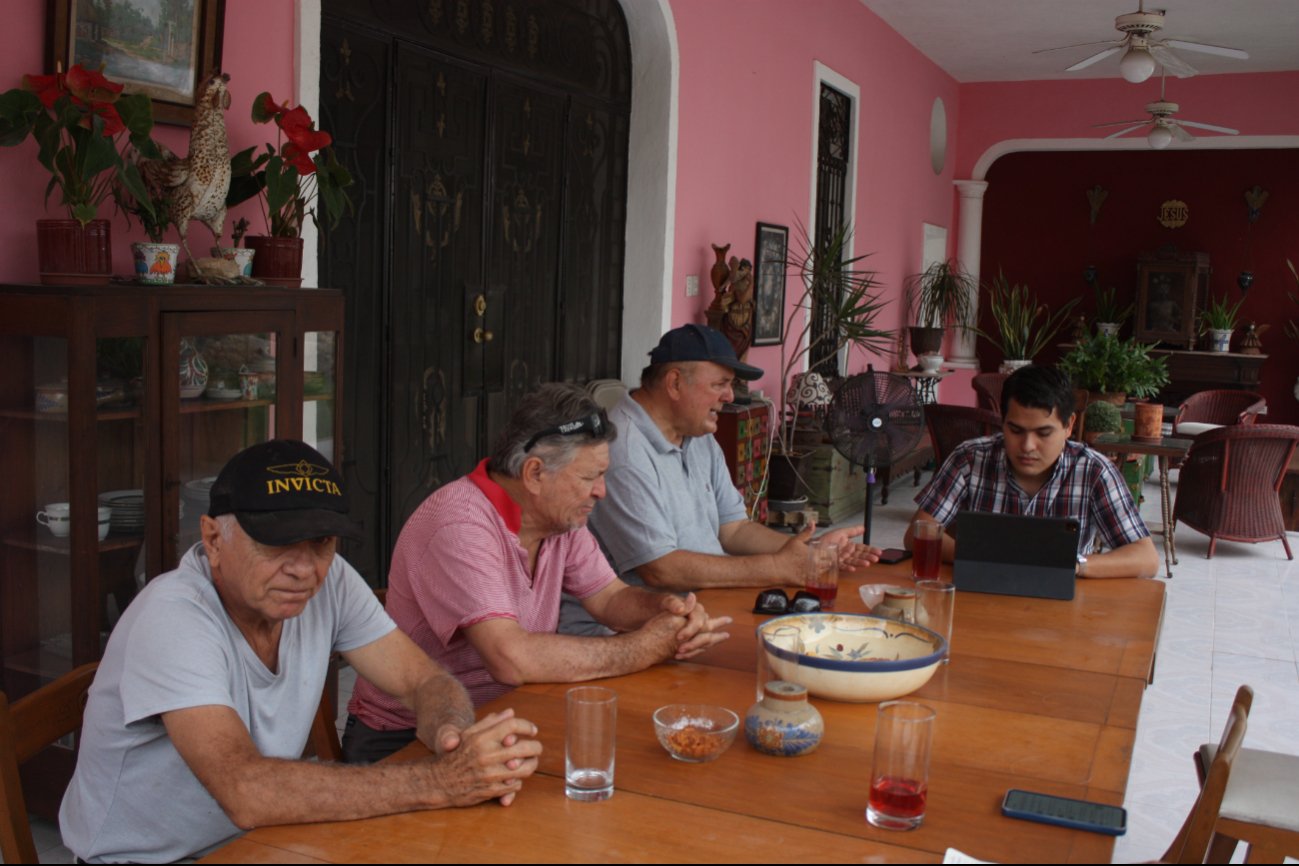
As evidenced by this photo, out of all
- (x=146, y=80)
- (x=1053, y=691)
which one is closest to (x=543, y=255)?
(x=146, y=80)

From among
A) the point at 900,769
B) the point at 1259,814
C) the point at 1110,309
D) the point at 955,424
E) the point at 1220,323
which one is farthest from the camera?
the point at 1110,309

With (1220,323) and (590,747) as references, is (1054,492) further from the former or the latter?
(1220,323)

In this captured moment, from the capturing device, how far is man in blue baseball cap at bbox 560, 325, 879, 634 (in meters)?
3.10

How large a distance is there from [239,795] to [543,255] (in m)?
4.30

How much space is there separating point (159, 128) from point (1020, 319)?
34.4 feet

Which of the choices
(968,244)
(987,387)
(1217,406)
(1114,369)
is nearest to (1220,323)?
(968,244)

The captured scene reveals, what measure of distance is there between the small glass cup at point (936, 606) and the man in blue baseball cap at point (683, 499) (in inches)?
22.3

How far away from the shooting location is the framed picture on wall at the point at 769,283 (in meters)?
7.61

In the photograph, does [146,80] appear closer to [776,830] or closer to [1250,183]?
[776,830]

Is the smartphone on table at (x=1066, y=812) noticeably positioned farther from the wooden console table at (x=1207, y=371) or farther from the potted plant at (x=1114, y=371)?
the wooden console table at (x=1207, y=371)

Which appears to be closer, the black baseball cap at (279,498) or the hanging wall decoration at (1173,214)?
the black baseball cap at (279,498)

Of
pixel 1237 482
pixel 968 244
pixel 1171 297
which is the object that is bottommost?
pixel 1237 482

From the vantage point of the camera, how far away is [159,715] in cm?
185

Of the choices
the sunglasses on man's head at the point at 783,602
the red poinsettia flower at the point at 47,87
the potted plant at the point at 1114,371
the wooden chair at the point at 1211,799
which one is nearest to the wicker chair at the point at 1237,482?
the potted plant at the point at 1114,371
